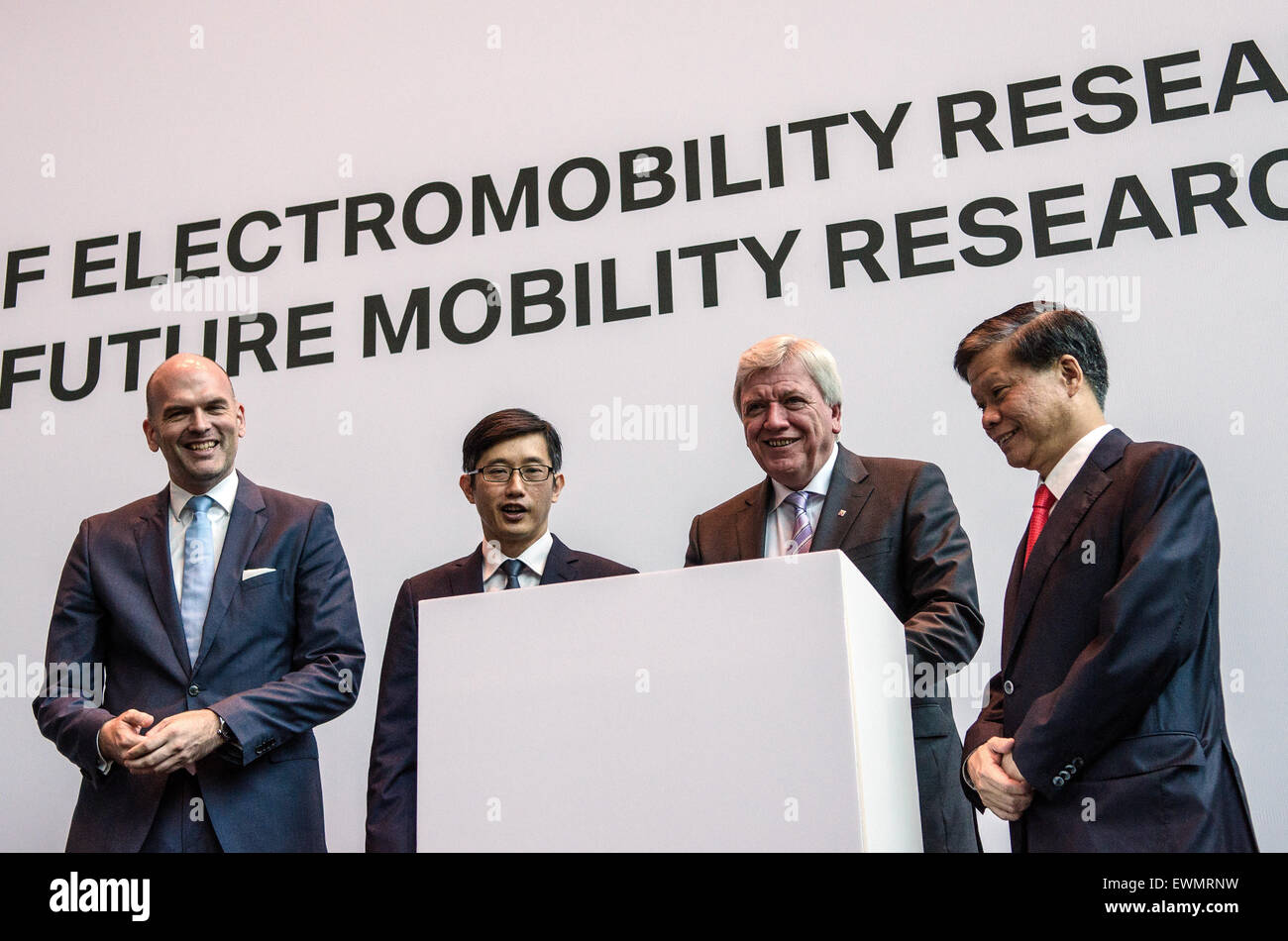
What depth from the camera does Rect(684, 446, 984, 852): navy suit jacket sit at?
2.44 meters

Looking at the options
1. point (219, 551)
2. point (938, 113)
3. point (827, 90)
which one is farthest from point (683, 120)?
point (219, 551)

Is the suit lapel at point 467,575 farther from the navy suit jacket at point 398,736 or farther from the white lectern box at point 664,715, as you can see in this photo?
the white lectern box at point 664,715

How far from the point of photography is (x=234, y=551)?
114 inches

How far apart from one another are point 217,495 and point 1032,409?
1695mm

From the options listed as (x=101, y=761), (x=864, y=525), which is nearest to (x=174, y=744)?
(x=101, y=761)

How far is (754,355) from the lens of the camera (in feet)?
9.35

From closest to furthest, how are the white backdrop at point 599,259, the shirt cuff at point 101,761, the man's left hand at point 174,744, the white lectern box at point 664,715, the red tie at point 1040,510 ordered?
1. the white lectern box at point 664,715
2. the red tie at point 1040,510
3. the man's left hand at point 174,744
4. the shirt cuff at point 101,761
5. the white backdrop at point 599,259

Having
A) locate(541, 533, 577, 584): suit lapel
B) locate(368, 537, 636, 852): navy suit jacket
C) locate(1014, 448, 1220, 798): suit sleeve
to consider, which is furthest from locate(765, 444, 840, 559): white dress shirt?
locate(1014, 448, 1220, 798): suit sleeve

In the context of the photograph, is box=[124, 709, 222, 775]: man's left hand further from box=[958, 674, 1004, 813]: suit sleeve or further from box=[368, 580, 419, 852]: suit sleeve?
box=[958, 674, 1004, 813]: suit sleeve

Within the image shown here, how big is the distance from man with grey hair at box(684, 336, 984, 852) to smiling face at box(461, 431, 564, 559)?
332 millimetres

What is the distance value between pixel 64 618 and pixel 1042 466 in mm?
1955

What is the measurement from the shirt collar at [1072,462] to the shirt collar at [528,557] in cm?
108

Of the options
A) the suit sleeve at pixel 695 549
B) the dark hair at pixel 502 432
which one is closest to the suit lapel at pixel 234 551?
the dark hair at pixel 502 432

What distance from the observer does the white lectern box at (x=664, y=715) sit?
65.0 inches
